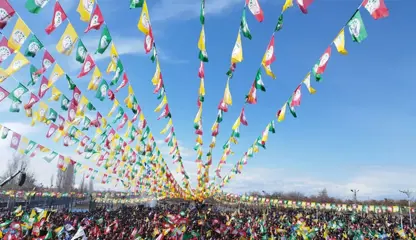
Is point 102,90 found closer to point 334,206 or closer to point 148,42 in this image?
point 148,42

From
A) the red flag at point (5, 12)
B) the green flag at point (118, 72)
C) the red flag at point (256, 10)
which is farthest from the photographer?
the green flag at point (118, 72)

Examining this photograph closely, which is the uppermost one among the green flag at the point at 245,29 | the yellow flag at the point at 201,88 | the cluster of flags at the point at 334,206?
the green flag at the point at 245,29

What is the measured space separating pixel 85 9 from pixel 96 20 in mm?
313

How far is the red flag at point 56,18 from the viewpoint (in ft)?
20.8

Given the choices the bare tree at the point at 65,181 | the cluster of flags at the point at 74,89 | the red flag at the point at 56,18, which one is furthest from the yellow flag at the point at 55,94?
the bare tree at the point at 65,181

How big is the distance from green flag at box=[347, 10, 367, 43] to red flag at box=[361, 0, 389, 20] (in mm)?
394

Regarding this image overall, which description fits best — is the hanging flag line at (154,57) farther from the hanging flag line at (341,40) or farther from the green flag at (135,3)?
the hanging flag line at (341,40)

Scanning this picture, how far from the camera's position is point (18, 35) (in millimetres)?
6996

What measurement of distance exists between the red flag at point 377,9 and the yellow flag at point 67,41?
19.9 feet

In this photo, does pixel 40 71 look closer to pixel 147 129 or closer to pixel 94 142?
pixel 147 129

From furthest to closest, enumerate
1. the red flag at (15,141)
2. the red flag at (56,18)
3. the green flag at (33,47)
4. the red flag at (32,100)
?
the red flag at (15,141) < the red flag at (32,100) < the green flag at (33,47) < the red flag at (56,18)

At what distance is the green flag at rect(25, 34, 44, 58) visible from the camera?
7.59m

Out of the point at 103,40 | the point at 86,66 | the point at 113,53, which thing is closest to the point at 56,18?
the point at 103,40

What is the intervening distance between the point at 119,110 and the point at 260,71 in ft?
22.1
